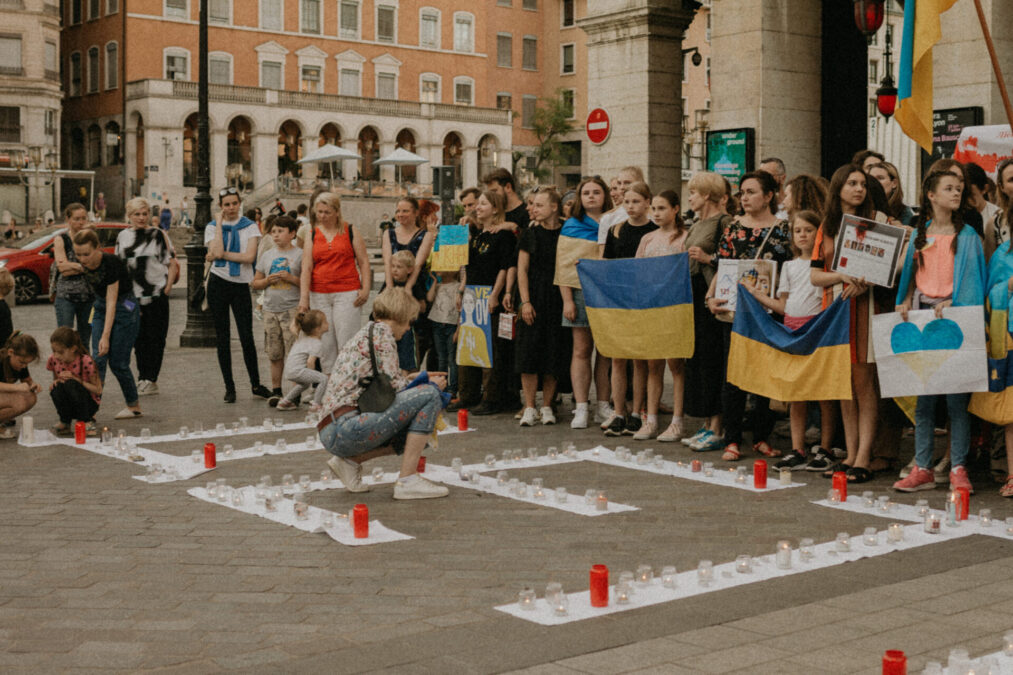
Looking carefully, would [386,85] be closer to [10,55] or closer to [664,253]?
[10,55]

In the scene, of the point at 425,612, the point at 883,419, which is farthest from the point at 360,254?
the point at 425,612

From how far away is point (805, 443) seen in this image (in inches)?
413

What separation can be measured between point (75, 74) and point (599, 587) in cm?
7204

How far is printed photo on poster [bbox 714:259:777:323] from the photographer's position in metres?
9.80

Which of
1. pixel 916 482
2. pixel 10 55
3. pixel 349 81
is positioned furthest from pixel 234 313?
pixel 349 81

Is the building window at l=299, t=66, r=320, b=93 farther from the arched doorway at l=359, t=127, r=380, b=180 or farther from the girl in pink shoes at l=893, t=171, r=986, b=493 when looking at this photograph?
the girl in pink shoes at l=893, t=171, r=986, b=493

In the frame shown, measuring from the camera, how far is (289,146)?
233 feet

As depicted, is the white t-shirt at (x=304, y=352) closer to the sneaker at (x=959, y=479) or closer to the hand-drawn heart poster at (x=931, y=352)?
the hand-drawn heart poster at (x=931, y=352)

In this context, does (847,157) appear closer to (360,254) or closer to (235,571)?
(360,254)

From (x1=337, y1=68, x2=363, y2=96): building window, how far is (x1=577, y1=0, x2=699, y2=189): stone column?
5843cm

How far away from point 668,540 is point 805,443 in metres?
3.65

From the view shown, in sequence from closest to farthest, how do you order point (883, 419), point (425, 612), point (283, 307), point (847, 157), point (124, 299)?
1. point (425, 612)
2. point (883, 419)
3. point (124, 299)
4. point (283, 307)
5. point (847, 157)

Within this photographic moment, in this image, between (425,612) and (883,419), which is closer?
(425,612)

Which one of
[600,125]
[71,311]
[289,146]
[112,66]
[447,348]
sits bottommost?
[447,348]
